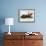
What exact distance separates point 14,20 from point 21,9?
1.46ft

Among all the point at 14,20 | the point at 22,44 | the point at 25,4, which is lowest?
the point at 22,44

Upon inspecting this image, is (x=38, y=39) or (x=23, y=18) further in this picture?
(x=23, y=18)

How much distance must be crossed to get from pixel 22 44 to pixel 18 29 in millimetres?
730

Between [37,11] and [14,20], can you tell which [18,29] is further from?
[37,11]

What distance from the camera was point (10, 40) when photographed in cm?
394

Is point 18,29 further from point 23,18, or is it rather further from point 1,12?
point 1,12

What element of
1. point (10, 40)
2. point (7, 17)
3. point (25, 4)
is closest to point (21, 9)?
point (25, 4)

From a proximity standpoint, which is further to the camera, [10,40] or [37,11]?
[37,11]

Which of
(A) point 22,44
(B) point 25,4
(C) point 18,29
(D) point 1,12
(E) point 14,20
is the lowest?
(A) point 22,44

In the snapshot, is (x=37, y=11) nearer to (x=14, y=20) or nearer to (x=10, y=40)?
(x=14, y=20)

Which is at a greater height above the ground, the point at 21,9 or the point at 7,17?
the point at 21,9

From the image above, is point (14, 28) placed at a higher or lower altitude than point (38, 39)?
higher

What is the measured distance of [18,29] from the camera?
452cm

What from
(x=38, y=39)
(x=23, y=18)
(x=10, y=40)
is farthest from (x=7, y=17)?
(x=38, y=39)
